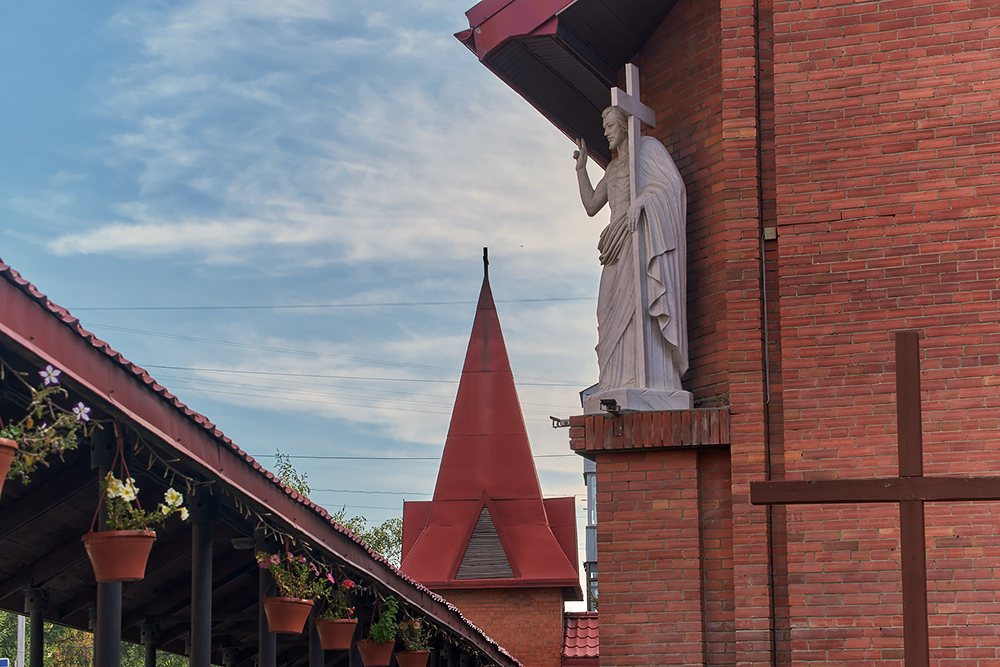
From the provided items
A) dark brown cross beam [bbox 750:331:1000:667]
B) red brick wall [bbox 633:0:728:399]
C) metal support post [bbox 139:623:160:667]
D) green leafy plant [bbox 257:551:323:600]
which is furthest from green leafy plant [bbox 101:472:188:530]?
metal support post [bbox 139:623:160:667]

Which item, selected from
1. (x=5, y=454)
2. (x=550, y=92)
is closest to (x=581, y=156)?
(x=550, y=92)

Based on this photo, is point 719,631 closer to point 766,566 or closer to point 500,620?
point 766,566

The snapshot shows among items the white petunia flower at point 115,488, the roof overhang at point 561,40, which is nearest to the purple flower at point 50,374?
the white petunia flower at point 115,488

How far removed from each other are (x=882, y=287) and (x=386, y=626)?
485 centimetres

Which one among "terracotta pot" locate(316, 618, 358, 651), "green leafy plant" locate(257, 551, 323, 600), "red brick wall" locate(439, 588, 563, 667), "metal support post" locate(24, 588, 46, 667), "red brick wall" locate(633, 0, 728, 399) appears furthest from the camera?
"red brick wall" locate(439, 588, 563, 667)

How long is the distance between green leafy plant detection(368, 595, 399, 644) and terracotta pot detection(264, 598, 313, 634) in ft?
8.25

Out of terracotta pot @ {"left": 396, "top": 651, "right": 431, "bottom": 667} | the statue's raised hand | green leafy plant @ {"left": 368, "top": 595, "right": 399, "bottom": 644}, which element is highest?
the statue's raised hand

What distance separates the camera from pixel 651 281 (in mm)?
9305

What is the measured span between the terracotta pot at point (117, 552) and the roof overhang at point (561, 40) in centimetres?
616

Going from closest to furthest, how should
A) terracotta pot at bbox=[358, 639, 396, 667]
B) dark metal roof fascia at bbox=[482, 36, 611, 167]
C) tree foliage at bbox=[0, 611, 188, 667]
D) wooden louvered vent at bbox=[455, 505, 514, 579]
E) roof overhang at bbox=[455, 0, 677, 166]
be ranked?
1. roof overhang at bbox=[455, 0, 677, 166]
2. terracotta pot at bbox=[358, 639, 396, 667]
3. dark metal roof fascia at bbox=[482, 36, 611, 167]
4. wooden louvered vent at bbox=[455, 505, 514, 579]
5. tree foliage at bbox=[0, 611, 188, 667]

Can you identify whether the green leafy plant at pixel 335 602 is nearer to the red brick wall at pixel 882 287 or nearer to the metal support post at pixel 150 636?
the metal support post at pixel 150 636

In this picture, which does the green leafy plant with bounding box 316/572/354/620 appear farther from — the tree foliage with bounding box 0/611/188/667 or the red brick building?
the tree foliage with bounding box 0/611/188/667

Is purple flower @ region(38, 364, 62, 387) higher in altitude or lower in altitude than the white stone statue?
lower

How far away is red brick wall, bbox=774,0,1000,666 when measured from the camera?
8.21 metres
